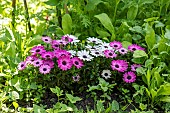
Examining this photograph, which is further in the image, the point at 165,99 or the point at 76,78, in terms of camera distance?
the point at 76,78

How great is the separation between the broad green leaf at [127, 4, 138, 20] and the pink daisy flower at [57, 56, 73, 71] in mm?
869

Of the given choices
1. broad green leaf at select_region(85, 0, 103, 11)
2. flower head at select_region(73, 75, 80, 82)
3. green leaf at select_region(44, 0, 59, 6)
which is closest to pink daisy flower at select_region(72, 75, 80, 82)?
flower head at select_region(73, 75, 80, 82)

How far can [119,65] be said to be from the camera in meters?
2.97

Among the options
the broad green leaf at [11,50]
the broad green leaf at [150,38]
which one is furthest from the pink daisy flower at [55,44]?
the broad green leaf at [150,38]

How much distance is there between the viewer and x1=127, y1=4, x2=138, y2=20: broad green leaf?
3490 mm

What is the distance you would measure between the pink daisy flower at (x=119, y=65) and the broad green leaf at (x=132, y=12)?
24.8 inches

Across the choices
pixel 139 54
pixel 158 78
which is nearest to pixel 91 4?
pixel 139 54

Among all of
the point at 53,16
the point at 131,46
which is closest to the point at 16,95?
the point at 131,46

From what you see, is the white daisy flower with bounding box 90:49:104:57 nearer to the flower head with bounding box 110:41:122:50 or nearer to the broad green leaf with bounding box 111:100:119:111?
the flower head with bounding box 110:41:122:50

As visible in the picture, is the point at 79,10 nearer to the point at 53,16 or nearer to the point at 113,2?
the point at 113,2

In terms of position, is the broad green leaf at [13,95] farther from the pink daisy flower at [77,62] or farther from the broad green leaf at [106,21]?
the broad green leaf at [106,21]

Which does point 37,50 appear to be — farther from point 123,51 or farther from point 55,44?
point 123,51

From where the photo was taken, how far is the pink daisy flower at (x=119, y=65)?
295cm

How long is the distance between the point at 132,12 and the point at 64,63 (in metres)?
0.95
